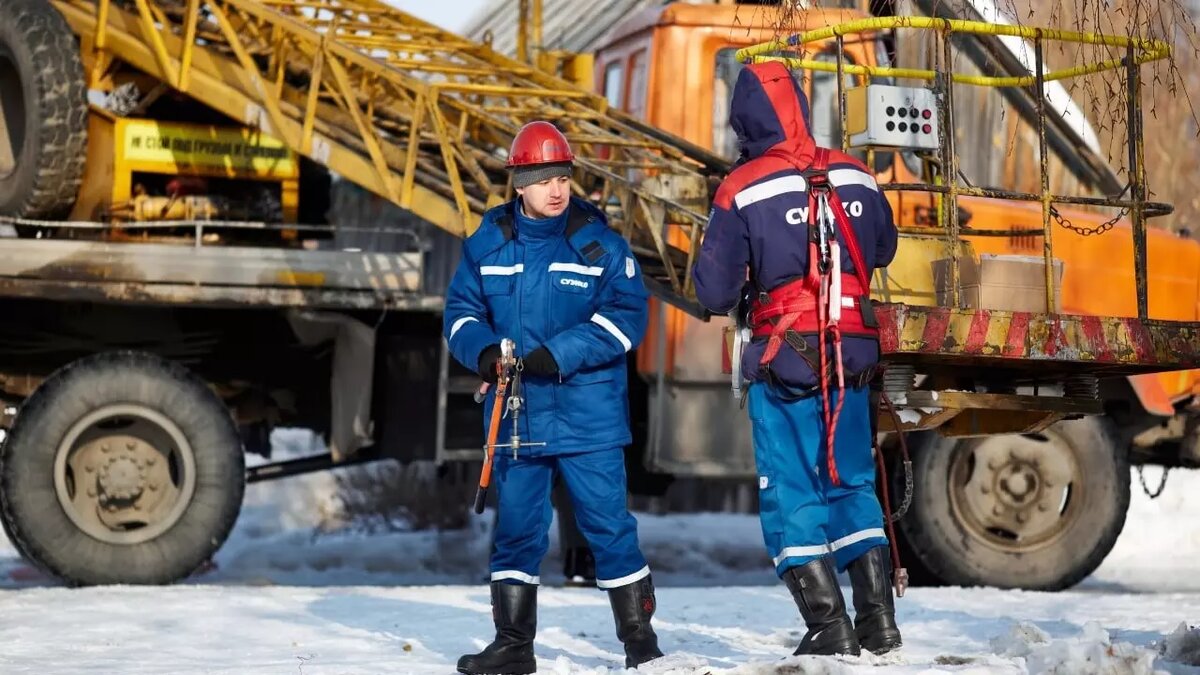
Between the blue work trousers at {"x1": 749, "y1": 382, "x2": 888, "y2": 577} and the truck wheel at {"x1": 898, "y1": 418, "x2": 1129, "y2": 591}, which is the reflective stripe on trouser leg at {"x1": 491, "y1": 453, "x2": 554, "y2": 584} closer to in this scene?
the blue work trousers at {"x1": 749, "y1": 382, "x2": 888, "y2": 577}

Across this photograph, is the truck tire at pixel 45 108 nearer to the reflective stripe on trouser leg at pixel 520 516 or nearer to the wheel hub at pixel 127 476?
the wheel hub at pixel 127 476

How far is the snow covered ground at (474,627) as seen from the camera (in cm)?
530

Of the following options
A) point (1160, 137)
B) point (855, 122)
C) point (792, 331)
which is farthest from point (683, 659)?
point (1160, 137)

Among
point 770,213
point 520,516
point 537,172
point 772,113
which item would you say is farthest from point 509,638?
point 772,113

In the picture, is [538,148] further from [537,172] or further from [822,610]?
[822,610]

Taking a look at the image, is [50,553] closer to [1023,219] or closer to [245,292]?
[245,292]

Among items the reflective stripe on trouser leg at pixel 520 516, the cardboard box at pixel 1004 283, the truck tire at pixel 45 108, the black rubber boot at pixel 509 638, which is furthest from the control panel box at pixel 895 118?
the truck tire at pixel 45 108

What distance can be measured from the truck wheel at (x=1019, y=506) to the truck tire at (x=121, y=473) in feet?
11.6

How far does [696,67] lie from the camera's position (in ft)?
30.0

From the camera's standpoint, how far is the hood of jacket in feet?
17.4

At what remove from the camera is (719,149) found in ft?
30.2

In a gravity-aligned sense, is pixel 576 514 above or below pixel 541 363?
below

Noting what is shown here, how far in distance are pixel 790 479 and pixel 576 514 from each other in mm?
784

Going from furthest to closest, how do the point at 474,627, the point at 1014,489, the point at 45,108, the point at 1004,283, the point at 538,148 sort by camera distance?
1. the point at 1014,489
2. the point at 45,108
3. the point at 474,627
4. the point at 1004,283
5. the point at 538,148
